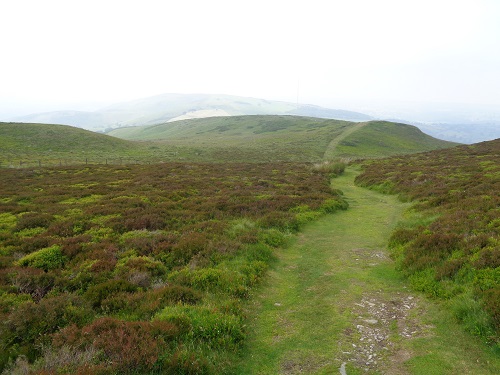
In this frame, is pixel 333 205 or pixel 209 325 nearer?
pixel 209 325

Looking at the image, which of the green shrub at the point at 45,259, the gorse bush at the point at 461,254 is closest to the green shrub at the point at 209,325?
the gorse bush at the point at 461,254

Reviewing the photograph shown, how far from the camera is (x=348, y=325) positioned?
8.38 meters

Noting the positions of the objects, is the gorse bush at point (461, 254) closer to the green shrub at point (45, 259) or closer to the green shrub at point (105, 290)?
the green shrub at point (105, 290)

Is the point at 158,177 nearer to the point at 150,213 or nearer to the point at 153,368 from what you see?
the point at 150,213

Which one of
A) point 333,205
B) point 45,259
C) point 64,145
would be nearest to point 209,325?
point 45,259

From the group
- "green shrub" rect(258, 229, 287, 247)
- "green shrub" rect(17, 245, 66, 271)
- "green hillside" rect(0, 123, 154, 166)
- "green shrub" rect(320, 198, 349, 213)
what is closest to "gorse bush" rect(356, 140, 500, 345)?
"green shrub" rect(320, 198, 349, 213)

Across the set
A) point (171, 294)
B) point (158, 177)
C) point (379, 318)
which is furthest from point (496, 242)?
point (158, 177)

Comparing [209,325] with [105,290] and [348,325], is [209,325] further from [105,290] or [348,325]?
[105,290]

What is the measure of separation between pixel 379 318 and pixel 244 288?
163 inches

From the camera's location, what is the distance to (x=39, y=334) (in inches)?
294

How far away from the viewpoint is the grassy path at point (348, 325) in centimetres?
690

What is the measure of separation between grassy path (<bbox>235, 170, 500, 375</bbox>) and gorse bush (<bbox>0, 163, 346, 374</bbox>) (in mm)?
877

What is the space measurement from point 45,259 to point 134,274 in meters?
4.13

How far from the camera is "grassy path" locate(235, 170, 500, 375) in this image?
22.6 feet
